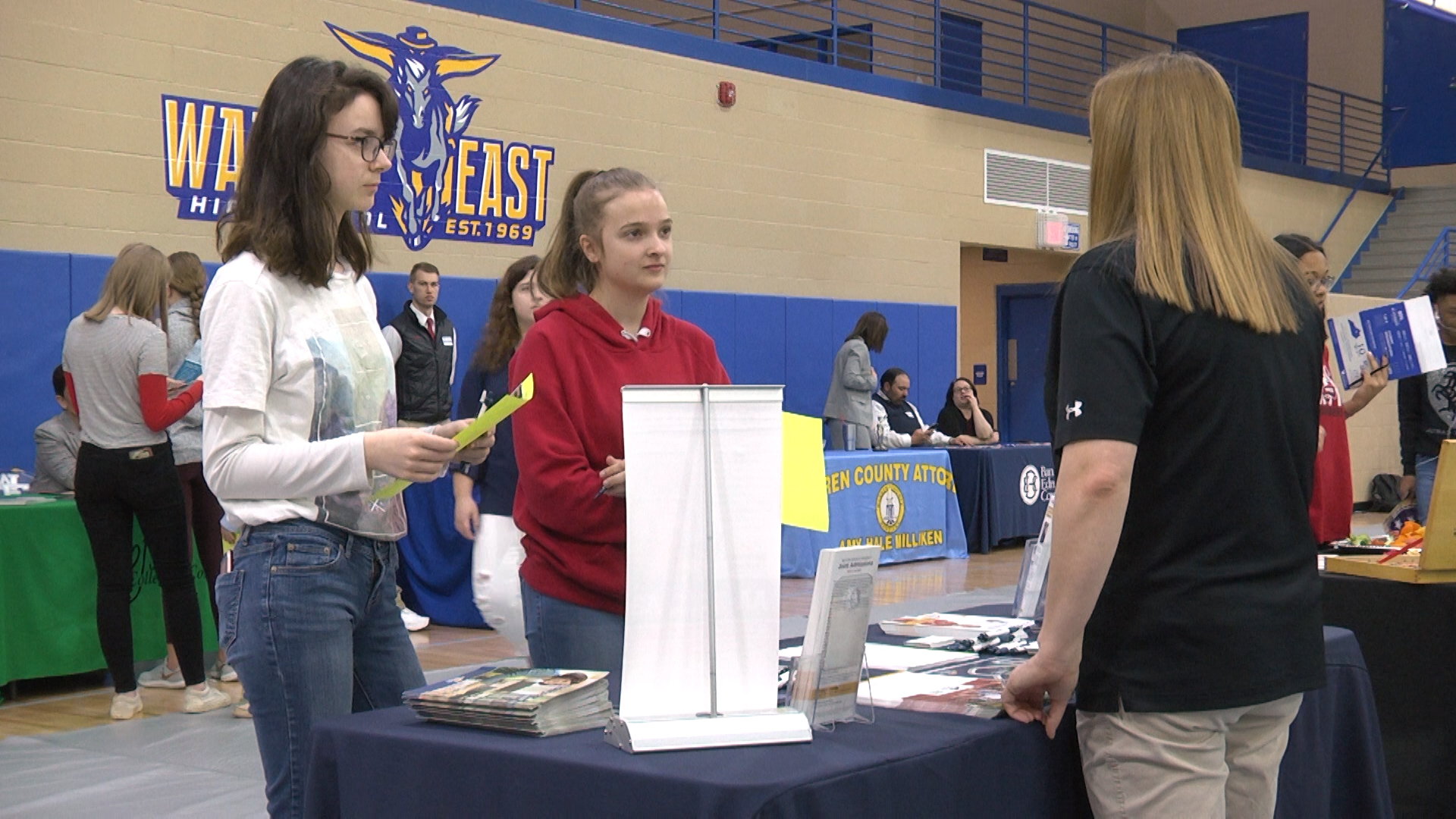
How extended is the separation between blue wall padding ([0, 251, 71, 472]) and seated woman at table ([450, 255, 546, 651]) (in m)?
3.04

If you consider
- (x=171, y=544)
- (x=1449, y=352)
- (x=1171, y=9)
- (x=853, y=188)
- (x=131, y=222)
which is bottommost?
(x=171, y=544)

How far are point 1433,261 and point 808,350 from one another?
335 inches

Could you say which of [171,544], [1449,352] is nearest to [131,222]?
[171,544]

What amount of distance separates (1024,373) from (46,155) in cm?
1124

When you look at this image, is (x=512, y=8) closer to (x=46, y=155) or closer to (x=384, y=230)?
(x=384, y=230)

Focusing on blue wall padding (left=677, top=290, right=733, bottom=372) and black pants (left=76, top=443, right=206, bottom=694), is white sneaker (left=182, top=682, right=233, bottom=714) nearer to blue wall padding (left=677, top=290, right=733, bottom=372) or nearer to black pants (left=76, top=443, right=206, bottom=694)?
black pants (left=76, top=443, right=206, bottom=694)

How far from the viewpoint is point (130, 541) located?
17.1ft

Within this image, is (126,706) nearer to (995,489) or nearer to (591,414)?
(591,414)

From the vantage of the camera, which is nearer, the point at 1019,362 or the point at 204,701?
the point at 204,701

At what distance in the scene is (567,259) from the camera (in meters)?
2.48

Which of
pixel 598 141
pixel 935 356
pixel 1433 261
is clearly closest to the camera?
pixel 598 141

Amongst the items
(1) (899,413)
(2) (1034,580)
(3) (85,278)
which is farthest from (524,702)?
(1) (899,413)

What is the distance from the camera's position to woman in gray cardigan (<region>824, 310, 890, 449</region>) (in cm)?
970

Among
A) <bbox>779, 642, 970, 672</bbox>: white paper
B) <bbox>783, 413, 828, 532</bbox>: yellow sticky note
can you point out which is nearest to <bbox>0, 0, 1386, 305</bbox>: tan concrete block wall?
<bbox>779, 642, 970, 672</bbox>: white paper
